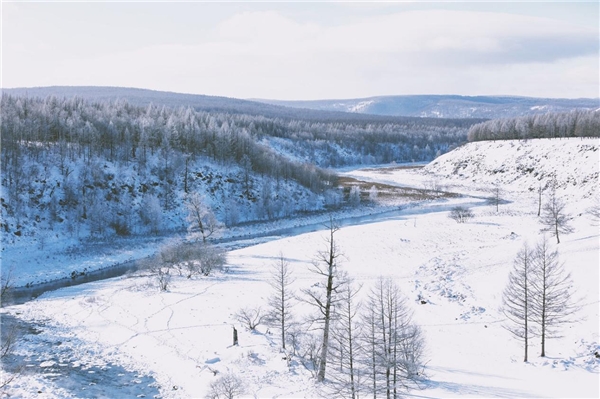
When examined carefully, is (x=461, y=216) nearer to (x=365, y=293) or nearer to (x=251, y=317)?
(x=365, y=293)

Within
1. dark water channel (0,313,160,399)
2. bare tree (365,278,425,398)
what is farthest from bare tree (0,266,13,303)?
bare tree (365,278,425,398)

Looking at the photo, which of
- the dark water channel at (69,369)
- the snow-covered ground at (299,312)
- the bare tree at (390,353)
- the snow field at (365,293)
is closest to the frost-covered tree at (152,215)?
the snow field at (365,293)

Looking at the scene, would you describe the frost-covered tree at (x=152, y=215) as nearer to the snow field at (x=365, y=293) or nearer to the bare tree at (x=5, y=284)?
the snow field at (x=365, y=293)

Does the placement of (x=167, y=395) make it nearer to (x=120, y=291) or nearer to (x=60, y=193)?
(x=120, y=291)

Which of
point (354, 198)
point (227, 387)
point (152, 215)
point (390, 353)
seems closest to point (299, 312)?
point (227, 387)

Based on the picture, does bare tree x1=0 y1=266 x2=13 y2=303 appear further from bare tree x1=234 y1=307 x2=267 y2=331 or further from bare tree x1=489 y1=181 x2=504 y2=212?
bare tree x1=489 y1=181 x2=504 y2=212

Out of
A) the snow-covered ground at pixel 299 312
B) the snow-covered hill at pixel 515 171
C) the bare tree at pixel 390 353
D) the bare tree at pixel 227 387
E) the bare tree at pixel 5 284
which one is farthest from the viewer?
the snow-covered hill at pixel 515 171

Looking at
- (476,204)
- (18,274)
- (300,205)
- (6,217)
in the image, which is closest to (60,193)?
(6,217)
